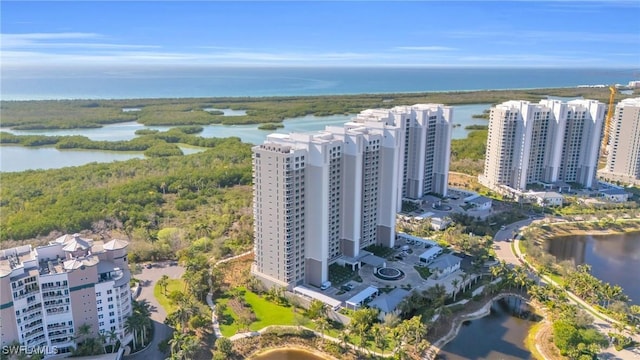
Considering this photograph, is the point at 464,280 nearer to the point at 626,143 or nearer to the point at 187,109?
the point at 626,143

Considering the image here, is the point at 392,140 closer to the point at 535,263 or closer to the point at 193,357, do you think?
the point at 535,263

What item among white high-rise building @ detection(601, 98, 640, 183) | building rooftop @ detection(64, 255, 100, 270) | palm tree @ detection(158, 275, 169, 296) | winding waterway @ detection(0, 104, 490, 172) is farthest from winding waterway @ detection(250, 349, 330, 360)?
white high-rise building @ detection(601, 98, 640, 183)

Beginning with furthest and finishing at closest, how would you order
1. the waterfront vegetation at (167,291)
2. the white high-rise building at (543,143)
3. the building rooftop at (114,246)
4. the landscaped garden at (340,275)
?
1. the white high-rise building at (543,143)
2. the landscaped garden at (340,275)
3. the waterfront vegetation at (167,291)
4. the building rooftop at (114,246)

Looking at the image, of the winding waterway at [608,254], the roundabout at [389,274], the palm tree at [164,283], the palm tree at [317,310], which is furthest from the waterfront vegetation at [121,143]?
the winding waterway at [608,254]

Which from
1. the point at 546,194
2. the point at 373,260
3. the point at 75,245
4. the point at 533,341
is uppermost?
the point at 75,245

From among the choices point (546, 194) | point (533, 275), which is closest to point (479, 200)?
point (546, 194)

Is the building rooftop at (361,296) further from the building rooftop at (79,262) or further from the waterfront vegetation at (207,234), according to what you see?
the building rooftop at (79,262)
